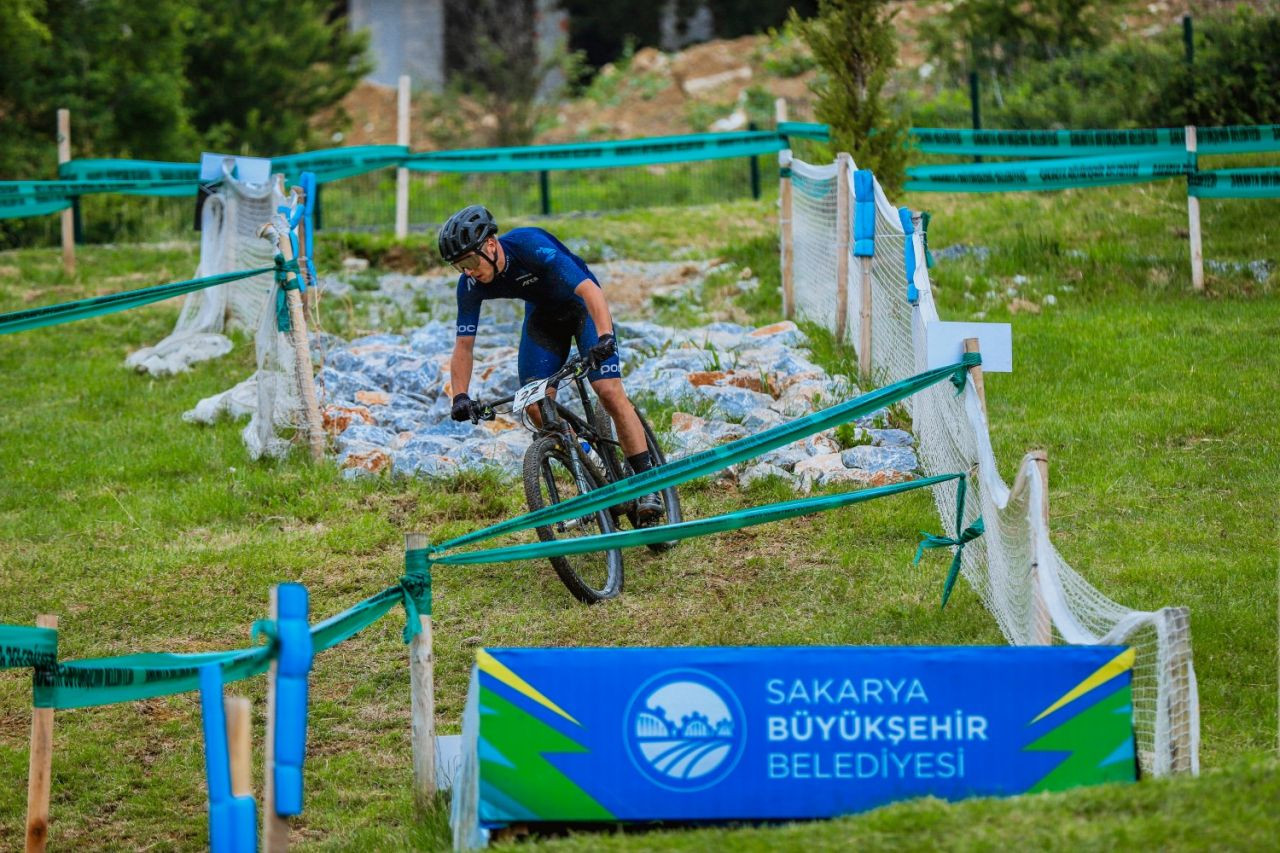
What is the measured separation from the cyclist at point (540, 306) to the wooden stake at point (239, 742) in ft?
11.6

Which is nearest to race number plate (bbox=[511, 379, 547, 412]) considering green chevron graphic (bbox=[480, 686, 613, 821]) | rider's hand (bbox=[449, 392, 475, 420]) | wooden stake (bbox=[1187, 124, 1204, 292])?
rider's hand (bbox=[449, 392, 475, 420])

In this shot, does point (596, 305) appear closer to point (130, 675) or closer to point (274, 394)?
point (130, 675)

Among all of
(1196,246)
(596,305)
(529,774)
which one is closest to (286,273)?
(596,305)

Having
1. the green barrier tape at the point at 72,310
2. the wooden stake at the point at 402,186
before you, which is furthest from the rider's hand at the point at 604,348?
the wooden stake at the point at 402,186

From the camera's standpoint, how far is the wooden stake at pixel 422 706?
18.3 feet

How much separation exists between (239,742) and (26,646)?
1.46m

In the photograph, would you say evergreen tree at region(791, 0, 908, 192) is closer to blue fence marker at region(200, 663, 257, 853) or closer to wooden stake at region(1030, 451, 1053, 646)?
wooden stake at region(1030, 451, 1053, 646)

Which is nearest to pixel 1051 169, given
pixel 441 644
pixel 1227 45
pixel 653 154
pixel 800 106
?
pixel 653 154

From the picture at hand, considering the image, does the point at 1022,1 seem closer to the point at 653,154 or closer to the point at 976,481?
the point at 653,154

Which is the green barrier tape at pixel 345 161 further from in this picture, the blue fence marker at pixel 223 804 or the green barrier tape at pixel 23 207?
the blue fence marker at pixel 223 804

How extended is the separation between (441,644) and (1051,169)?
28.3 feet

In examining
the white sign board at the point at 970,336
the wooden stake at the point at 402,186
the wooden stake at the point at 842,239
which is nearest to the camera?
the white sign board at the point at 970,336

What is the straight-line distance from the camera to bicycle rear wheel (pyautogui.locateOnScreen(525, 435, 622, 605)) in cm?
776

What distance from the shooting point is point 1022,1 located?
2289cm
